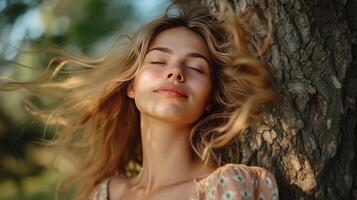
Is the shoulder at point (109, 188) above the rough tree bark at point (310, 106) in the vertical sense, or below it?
below

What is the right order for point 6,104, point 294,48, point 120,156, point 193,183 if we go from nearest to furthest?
point 294,48
point 193,183
point 120,156
point 6,104

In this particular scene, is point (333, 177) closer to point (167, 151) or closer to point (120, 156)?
point (167, 151)

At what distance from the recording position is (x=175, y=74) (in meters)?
1.70

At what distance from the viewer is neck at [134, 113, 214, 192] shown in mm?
1775

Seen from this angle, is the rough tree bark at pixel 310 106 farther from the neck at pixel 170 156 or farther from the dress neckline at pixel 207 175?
the neck at pixel 170 156

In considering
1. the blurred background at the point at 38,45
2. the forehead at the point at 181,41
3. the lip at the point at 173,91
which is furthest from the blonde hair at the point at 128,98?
the blurred background at the point at 38,45

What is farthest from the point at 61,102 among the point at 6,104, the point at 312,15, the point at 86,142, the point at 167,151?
the point at 312,15

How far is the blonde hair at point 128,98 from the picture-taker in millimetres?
1670

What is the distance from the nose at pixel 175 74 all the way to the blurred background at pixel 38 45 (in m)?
0.82

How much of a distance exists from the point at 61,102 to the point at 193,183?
2.04ft

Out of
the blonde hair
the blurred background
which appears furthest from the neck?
the blurred background

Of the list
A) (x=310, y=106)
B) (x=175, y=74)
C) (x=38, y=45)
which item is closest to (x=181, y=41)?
(x=175, y=74)

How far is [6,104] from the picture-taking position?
2.76 m

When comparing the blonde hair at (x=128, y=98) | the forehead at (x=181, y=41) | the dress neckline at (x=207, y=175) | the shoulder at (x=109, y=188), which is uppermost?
the forehead at (x=181, y=41)
